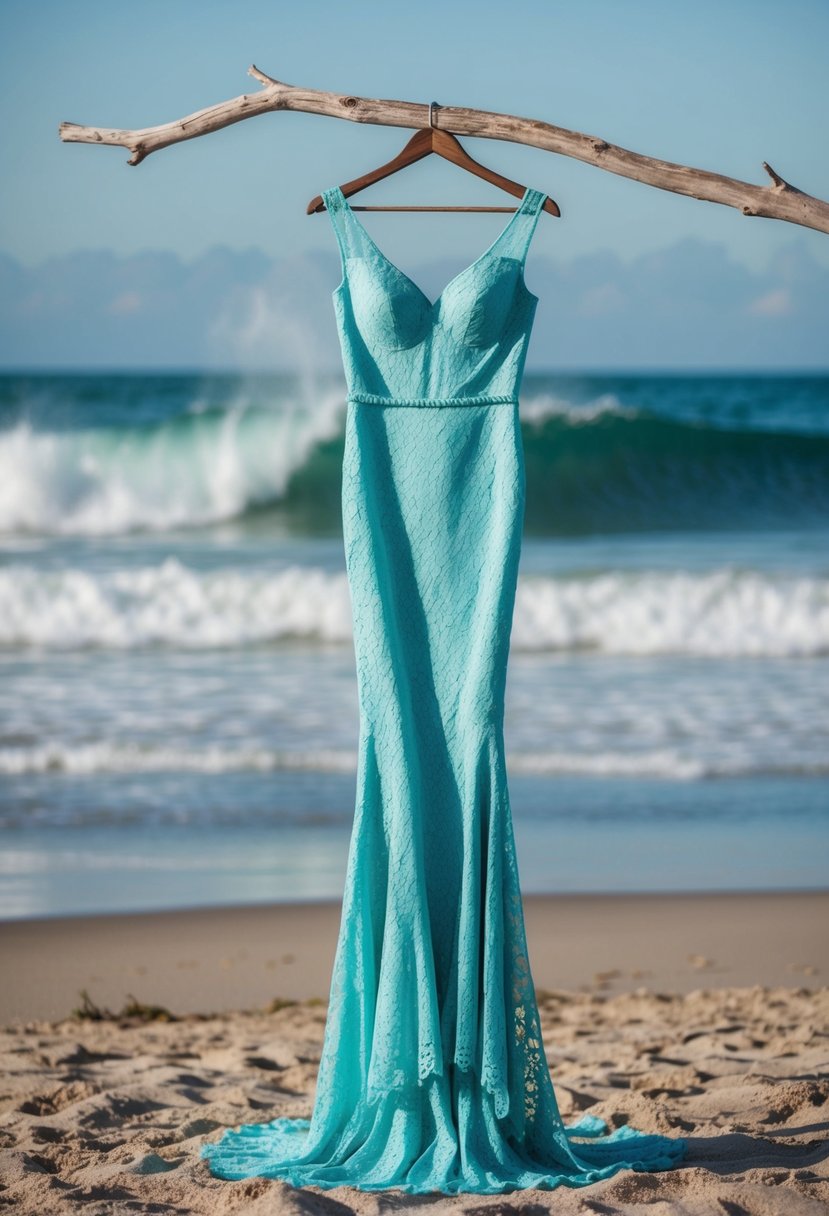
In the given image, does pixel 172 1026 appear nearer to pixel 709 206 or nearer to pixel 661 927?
pixel 661 927

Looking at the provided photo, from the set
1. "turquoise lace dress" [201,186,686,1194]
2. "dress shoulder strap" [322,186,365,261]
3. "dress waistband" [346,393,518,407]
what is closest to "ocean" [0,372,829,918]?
"turquoise lace dress" [201,186,686,1194]

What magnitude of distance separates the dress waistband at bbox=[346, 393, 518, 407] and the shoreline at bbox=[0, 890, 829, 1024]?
2486 millimetres

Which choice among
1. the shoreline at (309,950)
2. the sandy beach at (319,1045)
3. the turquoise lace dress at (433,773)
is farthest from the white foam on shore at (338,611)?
the turquoise lace dress at (433,773)

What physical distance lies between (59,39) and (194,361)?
595 cm

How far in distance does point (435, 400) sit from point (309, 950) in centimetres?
265

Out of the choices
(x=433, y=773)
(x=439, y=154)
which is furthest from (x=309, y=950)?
(x=439, y=154)

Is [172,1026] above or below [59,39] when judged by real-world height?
below

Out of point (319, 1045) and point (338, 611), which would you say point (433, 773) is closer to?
point (319, 1045)

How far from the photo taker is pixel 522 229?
2.85 metres

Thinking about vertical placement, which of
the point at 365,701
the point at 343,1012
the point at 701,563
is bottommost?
the point at 343,1012

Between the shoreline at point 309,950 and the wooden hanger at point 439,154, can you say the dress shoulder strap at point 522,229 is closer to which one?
the wooden hanger at point 439,154

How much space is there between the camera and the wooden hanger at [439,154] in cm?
287

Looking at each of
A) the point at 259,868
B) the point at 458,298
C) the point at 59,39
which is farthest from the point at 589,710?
the point at 59,39

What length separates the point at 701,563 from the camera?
12.8m
